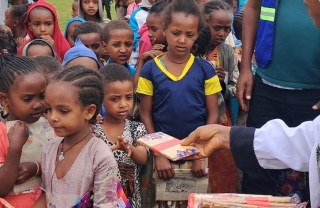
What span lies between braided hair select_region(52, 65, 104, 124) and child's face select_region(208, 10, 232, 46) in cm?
192

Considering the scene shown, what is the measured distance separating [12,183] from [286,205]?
1.24 meters

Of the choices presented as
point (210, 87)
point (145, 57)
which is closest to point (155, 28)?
point (145, 57)

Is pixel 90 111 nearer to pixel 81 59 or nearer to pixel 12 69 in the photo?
pixel 12 69

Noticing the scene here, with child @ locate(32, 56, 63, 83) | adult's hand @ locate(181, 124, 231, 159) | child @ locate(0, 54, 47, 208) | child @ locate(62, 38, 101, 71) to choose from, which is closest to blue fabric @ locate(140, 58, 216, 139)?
child @ locate(62, 38, 101, 71)

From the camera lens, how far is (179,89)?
3.60m

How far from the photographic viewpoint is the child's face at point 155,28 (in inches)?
174

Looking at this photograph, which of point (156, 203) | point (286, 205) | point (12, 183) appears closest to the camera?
point (286, 205)

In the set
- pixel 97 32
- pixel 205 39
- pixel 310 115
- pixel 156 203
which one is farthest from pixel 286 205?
pixel 97 32

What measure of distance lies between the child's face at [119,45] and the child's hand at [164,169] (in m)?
1.08

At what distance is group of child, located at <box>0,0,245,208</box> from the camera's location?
2.52 meters

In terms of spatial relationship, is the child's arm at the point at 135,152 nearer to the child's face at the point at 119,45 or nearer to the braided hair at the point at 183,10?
the braided hair at the point at 183,10

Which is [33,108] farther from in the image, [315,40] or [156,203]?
[315,40]

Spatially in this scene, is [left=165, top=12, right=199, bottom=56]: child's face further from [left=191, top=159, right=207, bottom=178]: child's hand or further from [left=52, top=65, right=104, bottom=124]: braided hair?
[left=52, top=65, right=104, bottom=124]: braided hair

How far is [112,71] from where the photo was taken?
3301 mm
